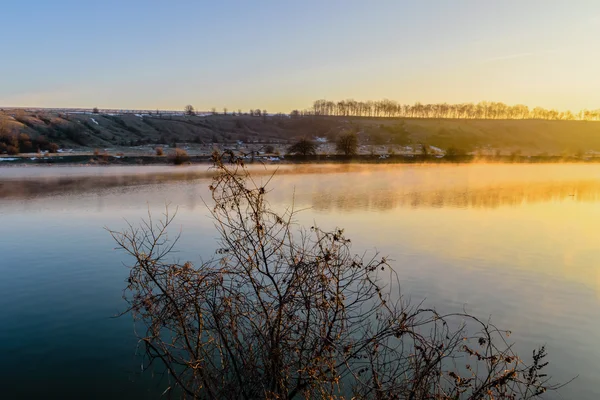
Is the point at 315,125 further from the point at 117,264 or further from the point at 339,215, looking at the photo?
the point at 117,264

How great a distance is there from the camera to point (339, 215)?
20828mm

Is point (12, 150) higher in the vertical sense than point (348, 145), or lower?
lower

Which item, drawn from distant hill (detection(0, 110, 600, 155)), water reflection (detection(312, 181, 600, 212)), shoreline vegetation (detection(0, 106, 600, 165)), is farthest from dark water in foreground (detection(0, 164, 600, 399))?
distant hill (detection(0, 110, 600, 155))

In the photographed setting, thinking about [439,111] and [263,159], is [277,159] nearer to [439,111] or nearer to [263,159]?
[263,159]

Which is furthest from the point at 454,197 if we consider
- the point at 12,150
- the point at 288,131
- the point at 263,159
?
the point at 288,131

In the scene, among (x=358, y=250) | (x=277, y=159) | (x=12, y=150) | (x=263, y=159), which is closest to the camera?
(x=358, y=250)

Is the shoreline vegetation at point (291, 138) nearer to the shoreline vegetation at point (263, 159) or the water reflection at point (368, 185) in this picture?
the shoreline vegetation at point (263, 159)

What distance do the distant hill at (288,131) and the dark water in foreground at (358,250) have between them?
1754 inches

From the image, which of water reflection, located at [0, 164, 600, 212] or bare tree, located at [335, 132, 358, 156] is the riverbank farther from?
water reflection, located at [0, 164, 600, 212]

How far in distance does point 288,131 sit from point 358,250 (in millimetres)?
93082

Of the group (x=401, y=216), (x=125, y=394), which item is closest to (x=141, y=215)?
(x=401, y=216)

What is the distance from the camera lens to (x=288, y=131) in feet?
347

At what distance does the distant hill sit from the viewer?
72.4 meters

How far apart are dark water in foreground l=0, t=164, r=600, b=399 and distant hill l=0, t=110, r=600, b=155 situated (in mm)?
44552
